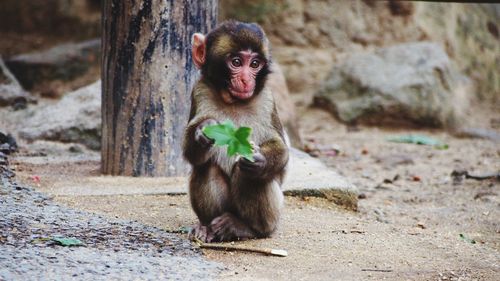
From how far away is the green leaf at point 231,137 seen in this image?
4.52 m

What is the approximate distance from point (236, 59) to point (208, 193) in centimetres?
88

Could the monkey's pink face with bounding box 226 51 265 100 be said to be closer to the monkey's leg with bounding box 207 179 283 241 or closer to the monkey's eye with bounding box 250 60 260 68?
the monkey's eye with bounding box 250 60 260 68

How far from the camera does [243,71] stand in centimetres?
509

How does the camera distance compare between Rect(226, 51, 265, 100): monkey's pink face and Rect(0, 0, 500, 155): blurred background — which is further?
Rect(0, 0, 500, 155): blurred background

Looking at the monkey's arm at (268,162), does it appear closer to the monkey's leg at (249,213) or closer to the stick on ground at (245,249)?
the monkey's leg at (249,213)

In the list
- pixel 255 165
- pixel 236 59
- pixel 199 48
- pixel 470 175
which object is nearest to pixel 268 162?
pixel 255 165

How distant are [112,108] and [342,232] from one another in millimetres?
2492

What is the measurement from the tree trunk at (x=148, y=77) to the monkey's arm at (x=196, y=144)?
1854 mm

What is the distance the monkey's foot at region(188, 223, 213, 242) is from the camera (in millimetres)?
5149

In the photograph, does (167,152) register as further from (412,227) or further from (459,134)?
(459,134)

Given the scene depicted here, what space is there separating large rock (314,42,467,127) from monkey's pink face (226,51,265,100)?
22.4 ft

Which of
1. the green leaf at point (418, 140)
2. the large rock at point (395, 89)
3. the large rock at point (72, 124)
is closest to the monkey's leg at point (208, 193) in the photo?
the large rock at point (72, 124)

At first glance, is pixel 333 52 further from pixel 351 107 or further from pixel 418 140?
pixel 418 140

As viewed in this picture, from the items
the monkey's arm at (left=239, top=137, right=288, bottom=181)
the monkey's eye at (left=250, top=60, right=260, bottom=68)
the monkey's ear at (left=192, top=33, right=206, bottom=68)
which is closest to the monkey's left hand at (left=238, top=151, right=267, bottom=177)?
the monkey's arm at (left=239, top=137, right=288, bottom=181)
